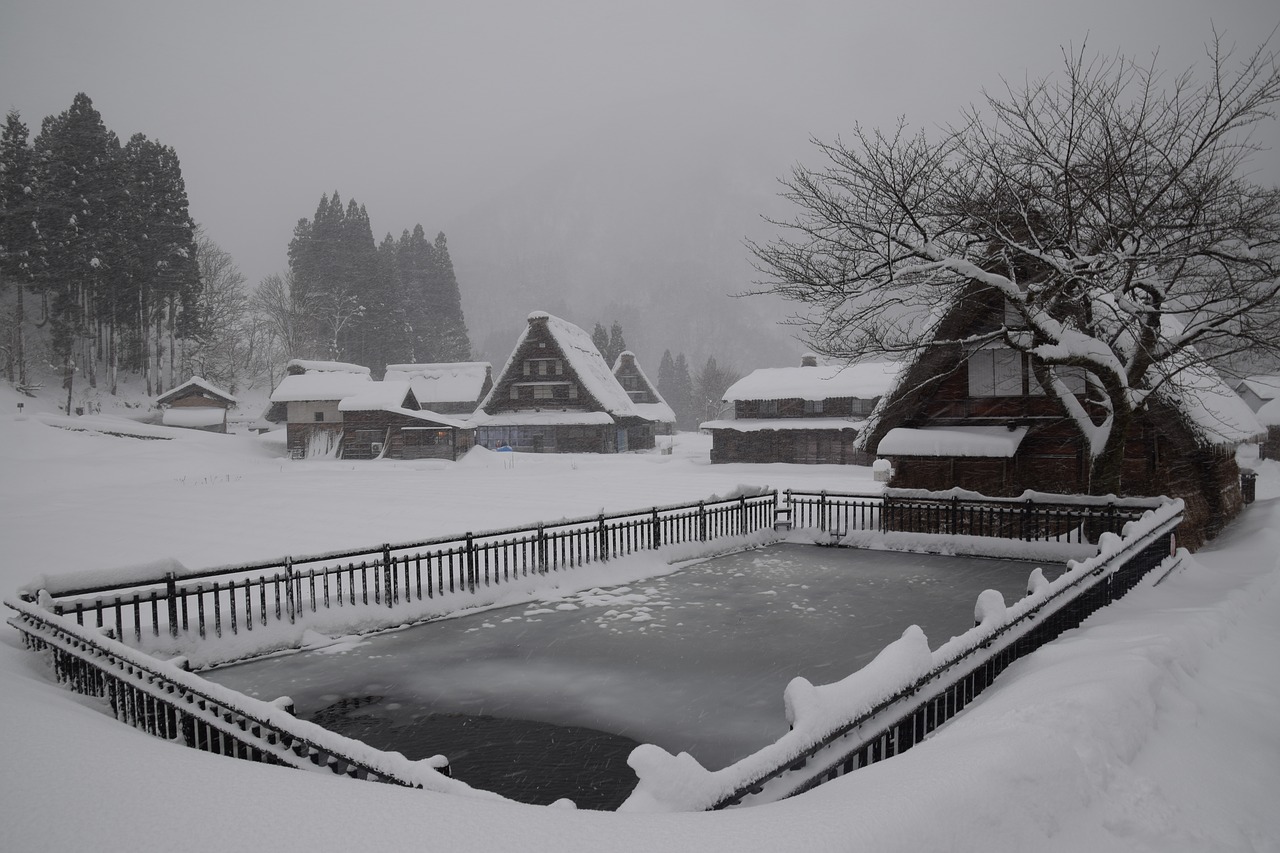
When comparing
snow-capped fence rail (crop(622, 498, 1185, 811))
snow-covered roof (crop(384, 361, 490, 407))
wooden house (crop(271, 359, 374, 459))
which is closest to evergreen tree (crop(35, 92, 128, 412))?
wooden house (crop(271, 359, 374, 459))

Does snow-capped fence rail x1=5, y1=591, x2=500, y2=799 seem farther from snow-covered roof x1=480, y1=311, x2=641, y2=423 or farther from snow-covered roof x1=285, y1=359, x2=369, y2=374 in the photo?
snow-covered roof x1=285, y1=359, x2=369, y2=374

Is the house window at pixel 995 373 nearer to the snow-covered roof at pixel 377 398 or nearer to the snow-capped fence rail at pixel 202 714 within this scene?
the snow-capped fence rail at pixel 202 714

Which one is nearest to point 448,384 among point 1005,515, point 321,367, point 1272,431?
point 321,367

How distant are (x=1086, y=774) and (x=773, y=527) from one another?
1366 centimetres

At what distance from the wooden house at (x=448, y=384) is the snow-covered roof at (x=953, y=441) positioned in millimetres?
43917

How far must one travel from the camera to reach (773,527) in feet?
57.5

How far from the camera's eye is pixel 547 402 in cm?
4816

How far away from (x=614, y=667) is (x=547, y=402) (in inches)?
1609

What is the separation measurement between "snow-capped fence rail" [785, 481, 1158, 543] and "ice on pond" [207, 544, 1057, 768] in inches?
114

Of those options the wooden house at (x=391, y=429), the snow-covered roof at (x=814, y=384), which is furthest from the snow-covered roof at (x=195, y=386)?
the snow-covered roof at (x=814, y=384)

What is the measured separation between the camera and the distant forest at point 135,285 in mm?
47469

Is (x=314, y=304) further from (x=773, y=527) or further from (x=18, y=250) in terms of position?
(x=773, y=527)

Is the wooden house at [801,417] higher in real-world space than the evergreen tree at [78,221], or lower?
lower

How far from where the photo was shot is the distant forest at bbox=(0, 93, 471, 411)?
47.5 m
